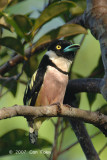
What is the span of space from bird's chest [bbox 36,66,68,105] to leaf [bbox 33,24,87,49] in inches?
15.6

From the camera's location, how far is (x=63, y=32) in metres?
3.84

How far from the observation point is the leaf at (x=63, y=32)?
12.4 ft

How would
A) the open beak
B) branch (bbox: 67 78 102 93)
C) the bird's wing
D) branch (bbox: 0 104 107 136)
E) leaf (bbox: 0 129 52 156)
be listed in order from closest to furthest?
branch (bbox: 0 104 107 136)
branch (bbox: 67 78 102 93)
leaf (bbox: 0 129 52 156)
the bird's wing
the open beak

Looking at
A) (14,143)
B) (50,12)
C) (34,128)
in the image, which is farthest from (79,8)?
(14,143)

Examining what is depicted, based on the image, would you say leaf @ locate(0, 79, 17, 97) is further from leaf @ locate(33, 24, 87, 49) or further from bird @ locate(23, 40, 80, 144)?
leaf @ locate(33, 24, 87, 49)

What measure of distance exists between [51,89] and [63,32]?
66 cm

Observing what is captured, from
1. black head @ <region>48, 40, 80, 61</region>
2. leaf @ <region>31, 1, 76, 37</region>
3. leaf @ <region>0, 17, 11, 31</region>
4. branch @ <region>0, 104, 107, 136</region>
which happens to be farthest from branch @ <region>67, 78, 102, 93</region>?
leaf @ <region>0, 17, 11, 31</region>

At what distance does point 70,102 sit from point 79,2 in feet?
4.27

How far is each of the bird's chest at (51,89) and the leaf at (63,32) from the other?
0.40 meters

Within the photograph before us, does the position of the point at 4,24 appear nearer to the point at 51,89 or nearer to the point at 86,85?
the point at 51,89

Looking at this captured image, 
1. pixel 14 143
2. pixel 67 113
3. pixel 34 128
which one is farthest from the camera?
pixel 34 128

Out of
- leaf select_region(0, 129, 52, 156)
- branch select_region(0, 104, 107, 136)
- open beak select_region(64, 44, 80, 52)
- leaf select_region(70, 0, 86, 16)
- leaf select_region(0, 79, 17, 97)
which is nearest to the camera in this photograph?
branch select_region(0, 104, 107, 136)

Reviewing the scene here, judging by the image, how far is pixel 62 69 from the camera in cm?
414

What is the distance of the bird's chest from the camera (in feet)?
12.7
